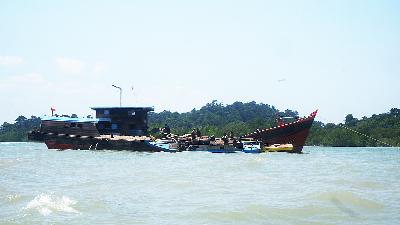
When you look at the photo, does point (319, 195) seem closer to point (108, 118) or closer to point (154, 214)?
point (154, 214)

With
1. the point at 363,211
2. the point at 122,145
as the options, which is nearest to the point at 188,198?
the point at 363,211

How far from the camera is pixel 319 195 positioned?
599 inches

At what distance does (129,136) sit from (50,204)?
39862 millimetres

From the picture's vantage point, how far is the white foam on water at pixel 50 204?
490 inches

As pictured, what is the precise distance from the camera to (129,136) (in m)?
52.8

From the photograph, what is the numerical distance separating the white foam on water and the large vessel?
3441 cm

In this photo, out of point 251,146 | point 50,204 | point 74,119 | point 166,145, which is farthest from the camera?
point 74,119

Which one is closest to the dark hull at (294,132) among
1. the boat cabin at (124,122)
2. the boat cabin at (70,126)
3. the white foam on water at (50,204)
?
the boat cabin at (124,122)

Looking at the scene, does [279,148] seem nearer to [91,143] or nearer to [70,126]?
[91,143]

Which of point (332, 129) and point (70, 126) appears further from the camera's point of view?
point (332, 129)

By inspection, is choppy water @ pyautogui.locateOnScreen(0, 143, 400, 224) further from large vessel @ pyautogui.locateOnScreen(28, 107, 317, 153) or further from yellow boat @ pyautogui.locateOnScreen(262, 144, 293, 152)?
yellow boat @ pyautogui.locateOnScreen(262, 144, 293, 152)

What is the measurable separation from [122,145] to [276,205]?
3775cm

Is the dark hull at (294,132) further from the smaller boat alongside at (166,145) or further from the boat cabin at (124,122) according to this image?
A: the boat cabin at (124,122)

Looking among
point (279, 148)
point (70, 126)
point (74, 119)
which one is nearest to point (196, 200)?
point (279, 148)
